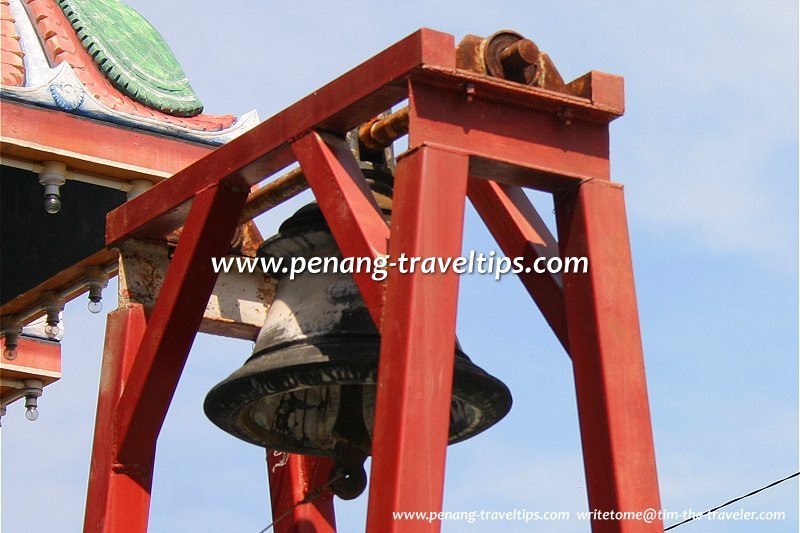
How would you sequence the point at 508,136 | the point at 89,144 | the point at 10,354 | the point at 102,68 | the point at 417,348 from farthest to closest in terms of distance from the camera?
1. the point at 10,354
2. the point at 102,68
3. the point at 89,144
4. the point at 508,136
5. the point at 417,348

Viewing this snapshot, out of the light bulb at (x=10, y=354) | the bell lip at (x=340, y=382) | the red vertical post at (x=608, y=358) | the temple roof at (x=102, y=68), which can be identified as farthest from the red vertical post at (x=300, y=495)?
the light bulb at (x=10, y=354)

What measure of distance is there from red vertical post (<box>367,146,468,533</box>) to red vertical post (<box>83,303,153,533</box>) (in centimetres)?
189

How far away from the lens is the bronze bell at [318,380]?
6051 mm

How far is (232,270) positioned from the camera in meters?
7.62

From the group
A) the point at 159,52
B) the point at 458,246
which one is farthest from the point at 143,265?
the point at 458,246

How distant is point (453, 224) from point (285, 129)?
3.25ft

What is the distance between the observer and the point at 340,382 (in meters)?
6.04

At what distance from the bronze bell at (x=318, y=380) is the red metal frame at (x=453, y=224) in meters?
0.33

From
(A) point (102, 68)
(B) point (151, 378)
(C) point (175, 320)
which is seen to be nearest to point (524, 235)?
(C) point (175, 320)

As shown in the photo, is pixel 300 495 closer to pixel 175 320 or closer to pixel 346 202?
pixel 175 320

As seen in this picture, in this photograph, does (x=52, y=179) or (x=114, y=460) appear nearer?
(x=114, y=460)

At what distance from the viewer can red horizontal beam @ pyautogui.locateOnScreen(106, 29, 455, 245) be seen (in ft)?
18.3

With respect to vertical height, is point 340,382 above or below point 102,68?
below

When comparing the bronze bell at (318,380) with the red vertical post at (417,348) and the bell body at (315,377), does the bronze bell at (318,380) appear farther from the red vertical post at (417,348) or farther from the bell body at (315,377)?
the red vertical post at (417,348)
